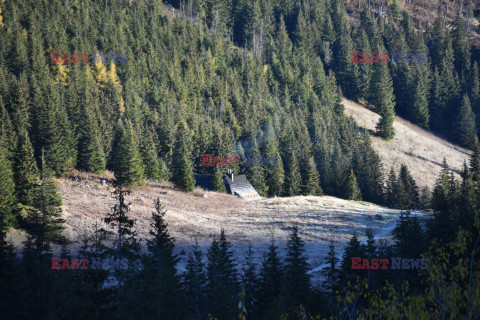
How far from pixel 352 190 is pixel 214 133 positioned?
33899 millimetres

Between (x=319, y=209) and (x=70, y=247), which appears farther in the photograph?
(x=319, y=209)

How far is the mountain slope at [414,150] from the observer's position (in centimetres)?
8869

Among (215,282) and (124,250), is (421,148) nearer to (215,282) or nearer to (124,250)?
(215,282)

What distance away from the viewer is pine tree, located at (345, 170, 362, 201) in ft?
239

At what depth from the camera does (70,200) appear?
1754 inches

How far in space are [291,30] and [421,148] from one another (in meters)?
79.6

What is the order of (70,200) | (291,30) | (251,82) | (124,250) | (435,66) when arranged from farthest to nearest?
(291,30)
(435,66)
(251,82)
(70,200)
(124,250)

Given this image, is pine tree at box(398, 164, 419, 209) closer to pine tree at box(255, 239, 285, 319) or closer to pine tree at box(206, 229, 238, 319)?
pine tree at box(255, 239, 285, 319)

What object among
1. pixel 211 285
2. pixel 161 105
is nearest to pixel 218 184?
pixel 161 105

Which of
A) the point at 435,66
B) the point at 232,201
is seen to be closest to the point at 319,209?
the point at 232,201

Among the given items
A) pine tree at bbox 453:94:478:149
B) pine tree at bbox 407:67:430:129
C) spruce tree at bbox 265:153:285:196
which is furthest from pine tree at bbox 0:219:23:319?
pine tree at bbox 407:67:430:129

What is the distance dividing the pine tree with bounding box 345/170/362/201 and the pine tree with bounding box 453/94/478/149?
5098 cm

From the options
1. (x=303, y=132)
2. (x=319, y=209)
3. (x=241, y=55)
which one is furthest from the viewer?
(x=241, y=55)

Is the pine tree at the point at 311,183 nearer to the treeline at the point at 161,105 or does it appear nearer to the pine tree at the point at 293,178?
the treeline at the point at 161,105
